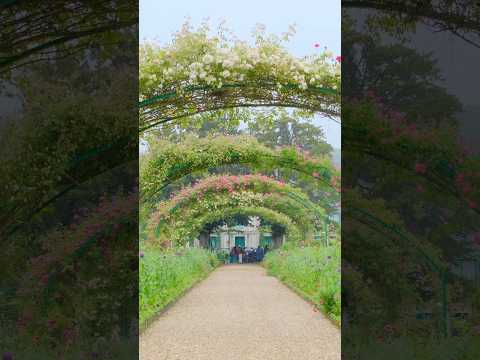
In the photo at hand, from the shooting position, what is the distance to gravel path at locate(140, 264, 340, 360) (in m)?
7.59

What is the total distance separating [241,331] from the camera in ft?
30.6

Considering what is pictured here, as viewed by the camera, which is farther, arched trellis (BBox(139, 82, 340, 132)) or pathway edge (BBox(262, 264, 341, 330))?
pathway edge (BBox(262, 264, 341, 330))

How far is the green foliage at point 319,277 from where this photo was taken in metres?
9.64

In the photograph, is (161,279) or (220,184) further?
(220,184)

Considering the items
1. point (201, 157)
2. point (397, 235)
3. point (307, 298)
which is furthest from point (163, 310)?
point (397, 235)

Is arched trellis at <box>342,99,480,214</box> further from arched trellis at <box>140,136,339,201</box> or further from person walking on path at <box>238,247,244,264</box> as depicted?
person walking on path at <box>238,247,244,264</box>

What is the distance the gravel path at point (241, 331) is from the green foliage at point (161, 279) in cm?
23

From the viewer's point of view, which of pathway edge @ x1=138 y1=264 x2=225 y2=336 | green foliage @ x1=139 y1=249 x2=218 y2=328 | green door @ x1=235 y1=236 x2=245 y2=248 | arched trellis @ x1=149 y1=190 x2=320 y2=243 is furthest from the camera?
green door @ x1=235 y1=236 x2=245 y2=248

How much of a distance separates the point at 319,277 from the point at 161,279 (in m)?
3.12

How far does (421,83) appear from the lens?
16.4 feet

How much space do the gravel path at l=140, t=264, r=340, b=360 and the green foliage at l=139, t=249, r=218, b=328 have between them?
230mm

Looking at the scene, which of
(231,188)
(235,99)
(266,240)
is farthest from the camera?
(266,240)

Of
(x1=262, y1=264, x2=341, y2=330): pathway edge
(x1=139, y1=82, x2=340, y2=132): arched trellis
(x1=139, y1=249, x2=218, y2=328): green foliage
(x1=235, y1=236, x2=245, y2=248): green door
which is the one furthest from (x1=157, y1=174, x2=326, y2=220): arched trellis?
(x1=235, y1=236, x2=245, y2=248): green door

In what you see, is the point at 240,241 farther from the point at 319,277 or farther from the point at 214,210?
the point at 319,277
